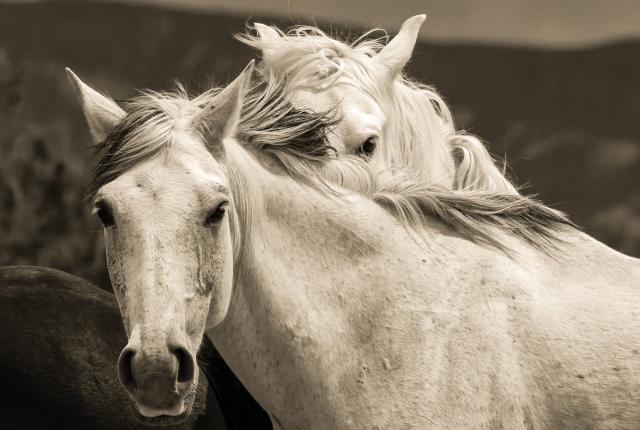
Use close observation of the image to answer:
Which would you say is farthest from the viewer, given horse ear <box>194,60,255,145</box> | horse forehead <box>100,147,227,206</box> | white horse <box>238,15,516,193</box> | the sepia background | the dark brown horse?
the sepia background

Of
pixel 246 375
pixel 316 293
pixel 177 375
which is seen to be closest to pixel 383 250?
pixel 316 293

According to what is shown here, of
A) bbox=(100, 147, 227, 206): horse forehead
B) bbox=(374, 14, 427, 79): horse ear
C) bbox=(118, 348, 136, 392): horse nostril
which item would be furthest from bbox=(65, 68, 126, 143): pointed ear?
bbox=(374, 14, 427, 79): horse ear

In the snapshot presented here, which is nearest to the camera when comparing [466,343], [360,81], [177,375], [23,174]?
[177,375]

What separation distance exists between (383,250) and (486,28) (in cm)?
520

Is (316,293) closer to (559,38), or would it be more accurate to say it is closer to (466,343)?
(466,343)

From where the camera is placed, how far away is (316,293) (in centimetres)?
276

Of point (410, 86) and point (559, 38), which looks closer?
point (410, 86)

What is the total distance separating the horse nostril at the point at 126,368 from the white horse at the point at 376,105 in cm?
149

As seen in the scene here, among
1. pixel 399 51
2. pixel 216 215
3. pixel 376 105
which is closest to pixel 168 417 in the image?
pixel 216 215

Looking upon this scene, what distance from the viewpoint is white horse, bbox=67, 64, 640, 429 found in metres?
2.53

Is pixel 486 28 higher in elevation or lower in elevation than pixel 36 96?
higher

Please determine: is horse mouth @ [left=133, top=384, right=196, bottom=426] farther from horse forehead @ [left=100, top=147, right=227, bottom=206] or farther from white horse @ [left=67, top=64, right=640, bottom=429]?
horse forehead @ [left=100, top=147, right=227, bottom=206]

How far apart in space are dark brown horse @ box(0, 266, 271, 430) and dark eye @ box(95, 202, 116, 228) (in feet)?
2.86

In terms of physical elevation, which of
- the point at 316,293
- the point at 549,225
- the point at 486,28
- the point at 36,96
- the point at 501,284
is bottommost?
the point at 36,96
